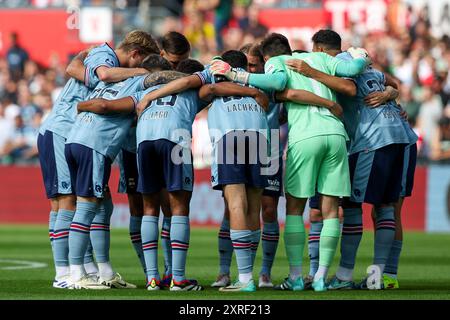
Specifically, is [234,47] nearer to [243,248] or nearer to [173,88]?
[173,88]

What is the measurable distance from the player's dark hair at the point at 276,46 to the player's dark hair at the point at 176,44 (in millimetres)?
819

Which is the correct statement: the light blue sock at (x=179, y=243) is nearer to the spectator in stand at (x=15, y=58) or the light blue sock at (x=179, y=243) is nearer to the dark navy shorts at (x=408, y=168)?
the dark navy shorts at (x=408, y=168)

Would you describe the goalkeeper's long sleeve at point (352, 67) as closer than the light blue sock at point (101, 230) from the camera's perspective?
Yes

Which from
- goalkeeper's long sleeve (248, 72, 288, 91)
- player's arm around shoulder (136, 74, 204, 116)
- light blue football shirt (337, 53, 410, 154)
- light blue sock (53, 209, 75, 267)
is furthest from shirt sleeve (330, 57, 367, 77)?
light blue sock (53, 209, 75, 267)

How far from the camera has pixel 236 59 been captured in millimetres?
11297

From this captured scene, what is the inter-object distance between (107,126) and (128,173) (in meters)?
0.73

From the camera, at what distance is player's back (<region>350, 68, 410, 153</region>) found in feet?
37.8

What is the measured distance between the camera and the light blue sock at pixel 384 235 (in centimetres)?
1145

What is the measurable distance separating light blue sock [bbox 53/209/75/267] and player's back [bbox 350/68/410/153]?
9.90ft

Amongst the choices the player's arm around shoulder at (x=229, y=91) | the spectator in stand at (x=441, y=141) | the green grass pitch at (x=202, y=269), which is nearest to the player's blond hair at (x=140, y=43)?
the player's arm around shoulder at (x=229, y=91)

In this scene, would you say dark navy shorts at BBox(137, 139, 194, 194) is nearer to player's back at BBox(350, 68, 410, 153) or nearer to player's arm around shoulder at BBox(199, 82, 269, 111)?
player's arm around shoulder at BBox(199, 82, 269, 111)
